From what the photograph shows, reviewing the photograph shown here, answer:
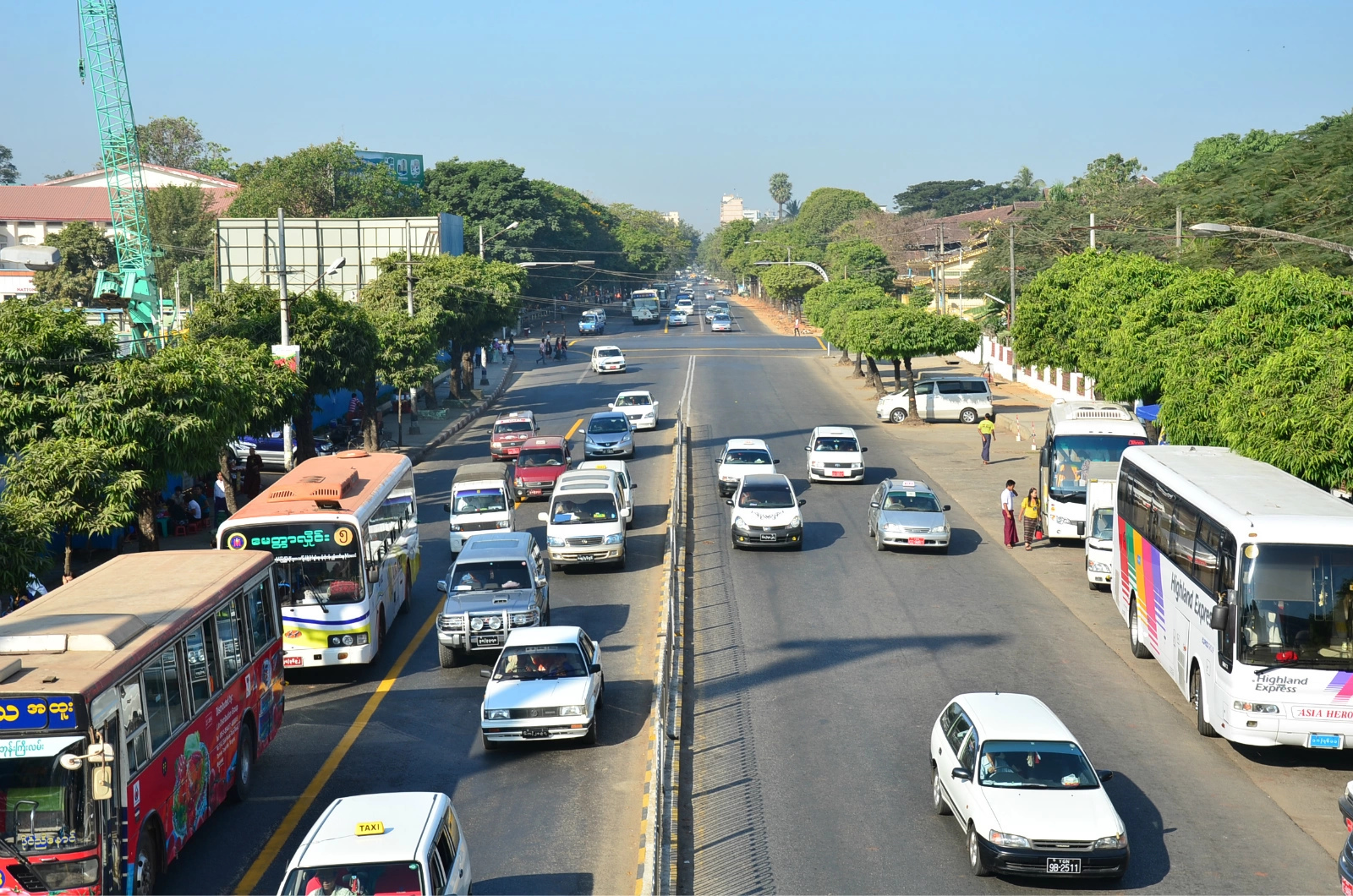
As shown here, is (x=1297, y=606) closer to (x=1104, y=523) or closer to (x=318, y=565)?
(x=1104, y=523)

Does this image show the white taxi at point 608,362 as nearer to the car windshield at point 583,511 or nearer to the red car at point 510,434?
the red car at point 510,434

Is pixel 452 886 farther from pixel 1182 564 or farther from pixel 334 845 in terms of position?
pixel 1182 564

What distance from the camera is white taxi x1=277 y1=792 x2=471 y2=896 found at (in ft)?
31.3

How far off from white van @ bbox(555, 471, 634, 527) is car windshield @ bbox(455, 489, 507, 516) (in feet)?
5.29

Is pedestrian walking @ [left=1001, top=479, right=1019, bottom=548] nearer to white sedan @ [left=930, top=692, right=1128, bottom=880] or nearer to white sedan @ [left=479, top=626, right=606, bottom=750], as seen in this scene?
white sedan @ [left=479, top=626, right=606, bottom=750]

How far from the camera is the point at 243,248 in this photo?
259 ft

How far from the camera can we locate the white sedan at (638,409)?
49719 mm

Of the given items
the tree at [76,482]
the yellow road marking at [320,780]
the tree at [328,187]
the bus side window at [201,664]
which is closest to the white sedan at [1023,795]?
the yellow road marking at [320,780]

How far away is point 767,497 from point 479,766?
14.5 m

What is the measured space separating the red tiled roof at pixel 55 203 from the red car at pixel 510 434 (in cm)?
9512

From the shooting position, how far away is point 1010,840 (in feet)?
39.1

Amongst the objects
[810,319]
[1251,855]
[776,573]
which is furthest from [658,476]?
[810,319]

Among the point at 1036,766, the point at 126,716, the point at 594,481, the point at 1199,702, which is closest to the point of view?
the point at 126,716

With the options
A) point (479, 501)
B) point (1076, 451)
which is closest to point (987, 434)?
point (1076, 451)
